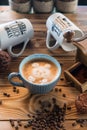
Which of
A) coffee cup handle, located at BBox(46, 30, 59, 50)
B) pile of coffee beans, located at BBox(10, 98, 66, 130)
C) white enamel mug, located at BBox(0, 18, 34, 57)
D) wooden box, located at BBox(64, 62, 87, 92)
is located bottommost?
pile of coffee beans, located at BBox(10, 98, 66, 130)

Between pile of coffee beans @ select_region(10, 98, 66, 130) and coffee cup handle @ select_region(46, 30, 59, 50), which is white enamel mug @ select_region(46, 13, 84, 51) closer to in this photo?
coffee cup handle @ select_region(46, 30, 59, 50)

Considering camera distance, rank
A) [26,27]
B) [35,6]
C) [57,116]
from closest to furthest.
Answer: [57,116] → [26,27] → [35,6]

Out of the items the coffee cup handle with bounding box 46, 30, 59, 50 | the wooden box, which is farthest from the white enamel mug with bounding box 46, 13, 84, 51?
the wooden box

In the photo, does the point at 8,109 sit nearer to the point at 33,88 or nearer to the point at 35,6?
the point at 33,88

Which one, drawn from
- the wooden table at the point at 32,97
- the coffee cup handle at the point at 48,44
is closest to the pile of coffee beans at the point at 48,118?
the wooden table at the point at 32,97

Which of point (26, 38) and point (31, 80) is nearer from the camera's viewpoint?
point (31, 80)

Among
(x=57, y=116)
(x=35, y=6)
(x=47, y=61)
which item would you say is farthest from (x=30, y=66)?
(x=35, y=6)

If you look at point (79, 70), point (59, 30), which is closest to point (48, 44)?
point (59, 30)
